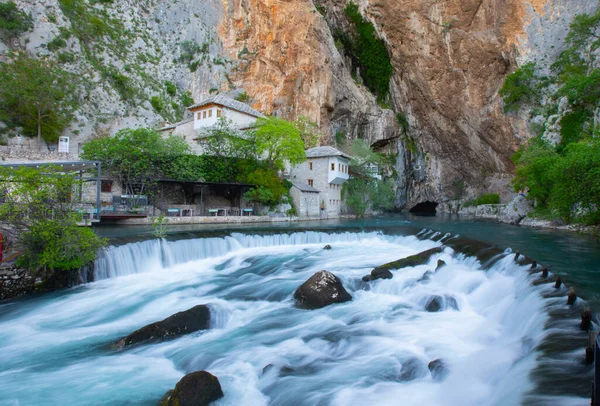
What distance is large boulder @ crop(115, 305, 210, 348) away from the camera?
702 centimetres

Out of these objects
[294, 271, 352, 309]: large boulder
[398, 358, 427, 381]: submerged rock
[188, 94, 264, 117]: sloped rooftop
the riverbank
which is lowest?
[398, 358, 427, 381]: submerged rock

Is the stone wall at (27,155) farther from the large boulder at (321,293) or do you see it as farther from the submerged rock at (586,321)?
the submerged rock at (586,321)

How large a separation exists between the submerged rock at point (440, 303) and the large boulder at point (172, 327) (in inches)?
211

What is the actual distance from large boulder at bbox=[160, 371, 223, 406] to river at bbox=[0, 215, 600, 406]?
288mm

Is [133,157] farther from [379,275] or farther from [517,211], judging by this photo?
[517,211]

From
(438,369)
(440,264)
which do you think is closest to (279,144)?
(440,264)

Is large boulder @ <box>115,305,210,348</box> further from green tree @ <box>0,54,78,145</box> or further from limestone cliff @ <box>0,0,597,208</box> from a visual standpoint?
limestone cliff @ <box>0,0,597,208</box>

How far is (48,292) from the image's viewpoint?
1008 cm

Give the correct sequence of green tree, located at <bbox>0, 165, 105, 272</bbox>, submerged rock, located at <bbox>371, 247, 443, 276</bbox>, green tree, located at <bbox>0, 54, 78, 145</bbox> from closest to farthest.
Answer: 1. green tree, located at <bbox>0, 165, 105, 272</bbox>
2. submerged rock, located at <bbox>371, 247, 443, 276</bbox>
3. green tree, located at <bbox>0, 54, 78, 145</bbox>

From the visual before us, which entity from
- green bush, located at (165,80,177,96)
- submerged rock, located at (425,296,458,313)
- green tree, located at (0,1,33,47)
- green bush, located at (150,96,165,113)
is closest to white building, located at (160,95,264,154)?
green bush, located at (150,96,165,113)

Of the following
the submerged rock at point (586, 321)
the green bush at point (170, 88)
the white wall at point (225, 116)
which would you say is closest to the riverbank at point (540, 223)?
the submerged rock at point (586, 321)

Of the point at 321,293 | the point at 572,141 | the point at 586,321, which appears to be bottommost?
the point at 321,293

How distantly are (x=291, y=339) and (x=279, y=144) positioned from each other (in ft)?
76.9

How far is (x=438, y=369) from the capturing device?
5.79 m
